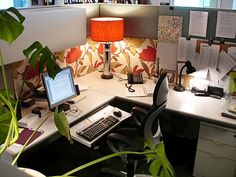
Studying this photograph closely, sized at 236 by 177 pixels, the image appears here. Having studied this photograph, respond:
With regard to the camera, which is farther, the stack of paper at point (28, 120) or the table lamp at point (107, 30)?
the table lamp at point (107, 30)

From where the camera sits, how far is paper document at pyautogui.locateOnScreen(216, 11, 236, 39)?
7.43ft

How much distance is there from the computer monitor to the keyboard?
0.96 ft

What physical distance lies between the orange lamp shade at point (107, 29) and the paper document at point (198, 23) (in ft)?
2.20

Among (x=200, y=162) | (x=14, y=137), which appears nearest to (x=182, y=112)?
(x=200, y=162)

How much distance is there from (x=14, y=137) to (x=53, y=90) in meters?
1.32

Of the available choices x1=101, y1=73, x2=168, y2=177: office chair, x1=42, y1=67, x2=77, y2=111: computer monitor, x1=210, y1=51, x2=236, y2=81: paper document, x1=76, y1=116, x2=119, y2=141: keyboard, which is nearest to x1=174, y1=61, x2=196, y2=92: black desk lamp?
x1=210, y1=51, x2=236, y2=81: paper document

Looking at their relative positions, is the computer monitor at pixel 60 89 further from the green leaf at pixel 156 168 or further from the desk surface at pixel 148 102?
the green leaf at pixel 156 168

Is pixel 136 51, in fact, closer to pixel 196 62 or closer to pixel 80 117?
pixel 196 62

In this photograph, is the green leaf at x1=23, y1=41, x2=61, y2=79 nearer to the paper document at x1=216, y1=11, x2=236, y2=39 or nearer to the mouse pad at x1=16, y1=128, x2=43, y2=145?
the mouse pad at x1=16, y1=128, x2=43, y2=145

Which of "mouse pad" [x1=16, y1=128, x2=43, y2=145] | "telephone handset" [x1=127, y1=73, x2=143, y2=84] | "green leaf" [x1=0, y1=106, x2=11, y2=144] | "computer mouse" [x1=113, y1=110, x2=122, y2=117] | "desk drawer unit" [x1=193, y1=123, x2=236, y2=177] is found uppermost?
"green leaf" [x1=0, y1=106, x2=11, y2=144]

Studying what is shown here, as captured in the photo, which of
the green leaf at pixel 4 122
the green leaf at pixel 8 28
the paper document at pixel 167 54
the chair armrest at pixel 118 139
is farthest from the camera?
the paper document at pixel 167 54

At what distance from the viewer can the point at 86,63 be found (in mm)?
2980

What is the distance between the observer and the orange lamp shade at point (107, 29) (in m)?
2.58

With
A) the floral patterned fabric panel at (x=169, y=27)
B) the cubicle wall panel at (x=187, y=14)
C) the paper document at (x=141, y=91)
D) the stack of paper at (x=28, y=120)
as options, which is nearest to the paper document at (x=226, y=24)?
the cubicle wall panel at (x=187, y=14)
